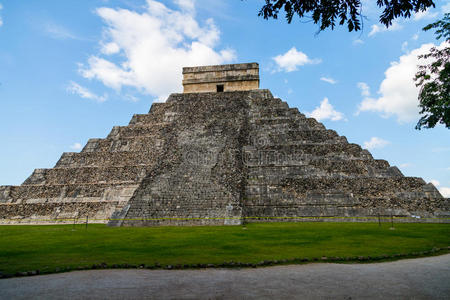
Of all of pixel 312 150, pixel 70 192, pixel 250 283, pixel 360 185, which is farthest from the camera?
pixel 312 150

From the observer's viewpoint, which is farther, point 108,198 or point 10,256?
point 108,198

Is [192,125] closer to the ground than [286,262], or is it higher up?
higher up

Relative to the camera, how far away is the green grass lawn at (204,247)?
632 cm

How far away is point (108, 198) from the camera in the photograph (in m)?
16.2

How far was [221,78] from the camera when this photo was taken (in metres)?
26.8

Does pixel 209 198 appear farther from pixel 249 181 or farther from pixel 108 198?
pixel 108 198

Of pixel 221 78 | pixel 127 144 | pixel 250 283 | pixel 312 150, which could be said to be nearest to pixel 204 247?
pixel 250 283

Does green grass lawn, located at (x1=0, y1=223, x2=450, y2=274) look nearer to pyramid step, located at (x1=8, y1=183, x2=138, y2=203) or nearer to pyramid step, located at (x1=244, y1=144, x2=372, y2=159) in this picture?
pyramid step, located at (x1=8, y1=183, x2=138, y2=203)

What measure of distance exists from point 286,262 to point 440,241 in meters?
4.89

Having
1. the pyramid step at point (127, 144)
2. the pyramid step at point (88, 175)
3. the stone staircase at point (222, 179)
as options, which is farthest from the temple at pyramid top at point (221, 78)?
the pyramid step at point (88, 175)

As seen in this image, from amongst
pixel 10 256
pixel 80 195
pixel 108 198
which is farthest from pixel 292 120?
pixel 10 256

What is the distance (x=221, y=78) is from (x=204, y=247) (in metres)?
20.9

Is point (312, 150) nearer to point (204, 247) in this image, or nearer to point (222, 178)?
point (222, 178)

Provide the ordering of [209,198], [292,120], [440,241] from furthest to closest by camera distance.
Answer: [292,120] < [209,198] < [440,241]
